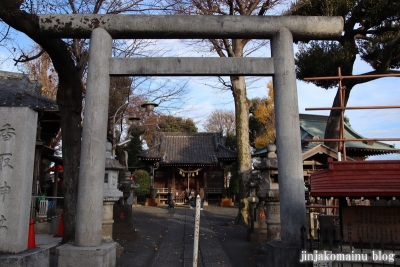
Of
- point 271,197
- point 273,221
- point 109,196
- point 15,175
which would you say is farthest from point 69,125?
point 273,221

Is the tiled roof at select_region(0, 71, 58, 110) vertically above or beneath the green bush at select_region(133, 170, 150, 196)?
above

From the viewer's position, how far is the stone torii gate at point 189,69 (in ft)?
19.6

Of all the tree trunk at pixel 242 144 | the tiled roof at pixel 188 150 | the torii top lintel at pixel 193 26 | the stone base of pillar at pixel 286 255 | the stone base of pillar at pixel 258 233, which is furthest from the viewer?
the tiled roof at pixel 188 150

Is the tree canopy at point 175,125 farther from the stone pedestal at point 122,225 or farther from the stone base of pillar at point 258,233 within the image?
the stone base of pillar at point 258,233

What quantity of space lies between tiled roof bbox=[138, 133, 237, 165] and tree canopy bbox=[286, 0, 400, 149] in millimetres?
15576

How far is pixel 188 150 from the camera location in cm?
3175

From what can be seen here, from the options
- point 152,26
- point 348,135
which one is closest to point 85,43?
point 152,26

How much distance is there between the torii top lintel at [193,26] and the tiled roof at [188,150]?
22.6 m

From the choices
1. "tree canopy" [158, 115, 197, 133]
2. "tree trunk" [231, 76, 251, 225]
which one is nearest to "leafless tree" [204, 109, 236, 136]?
"tree canopy" [158, 115, 197, 133]

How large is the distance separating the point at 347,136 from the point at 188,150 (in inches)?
579

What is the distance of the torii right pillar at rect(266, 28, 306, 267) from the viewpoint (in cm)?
595

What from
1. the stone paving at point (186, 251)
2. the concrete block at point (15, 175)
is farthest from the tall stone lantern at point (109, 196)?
the concrete block at point (15, 175)

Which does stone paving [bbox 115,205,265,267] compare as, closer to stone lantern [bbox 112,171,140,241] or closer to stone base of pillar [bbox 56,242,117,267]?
stone lantern [bbox 112,171,140,241]

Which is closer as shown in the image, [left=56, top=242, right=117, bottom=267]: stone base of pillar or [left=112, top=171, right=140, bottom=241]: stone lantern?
[left=56, top=242, right=117, bottom=267]: stone base of pillar
